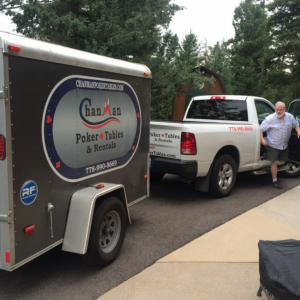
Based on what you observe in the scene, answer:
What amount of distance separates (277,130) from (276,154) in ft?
1.58

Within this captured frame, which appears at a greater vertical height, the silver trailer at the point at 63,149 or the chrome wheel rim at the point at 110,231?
the silver trailer at the point at 63,149

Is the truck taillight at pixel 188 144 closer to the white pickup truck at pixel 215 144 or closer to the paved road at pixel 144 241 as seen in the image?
the white pickup truck at pixel 215 144

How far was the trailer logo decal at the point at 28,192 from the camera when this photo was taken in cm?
277

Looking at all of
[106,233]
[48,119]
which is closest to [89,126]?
[48,119]

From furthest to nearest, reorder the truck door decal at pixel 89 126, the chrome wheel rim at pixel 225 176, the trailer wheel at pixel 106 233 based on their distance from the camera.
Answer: the chrome wheel rim at pixel 225 176, the trailer wheel at pixel 106 233, the truck door decal at pixel 89 126

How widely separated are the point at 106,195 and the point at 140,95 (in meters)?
1.49

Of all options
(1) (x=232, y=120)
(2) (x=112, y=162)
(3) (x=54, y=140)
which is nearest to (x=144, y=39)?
(1) (x=232, y=120)

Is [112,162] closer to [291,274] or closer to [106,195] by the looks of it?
[106,195]

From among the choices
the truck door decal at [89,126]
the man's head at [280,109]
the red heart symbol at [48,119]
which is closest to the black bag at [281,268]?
the truck door decal at [89,126]

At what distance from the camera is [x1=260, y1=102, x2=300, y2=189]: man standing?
6.48 m

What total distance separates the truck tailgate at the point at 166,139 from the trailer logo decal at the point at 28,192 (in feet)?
9.67

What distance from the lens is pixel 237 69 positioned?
97.1ft

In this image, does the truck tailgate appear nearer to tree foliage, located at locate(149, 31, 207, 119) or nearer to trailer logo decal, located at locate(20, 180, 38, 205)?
trailer logo decal, located at locate(20, 180, 38, 205)

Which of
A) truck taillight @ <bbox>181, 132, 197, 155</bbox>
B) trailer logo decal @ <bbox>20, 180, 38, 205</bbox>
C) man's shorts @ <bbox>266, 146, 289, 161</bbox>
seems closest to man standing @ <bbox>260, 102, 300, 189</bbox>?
man's shorts @ <bbox>266, 146, 289, 161</bbox>
